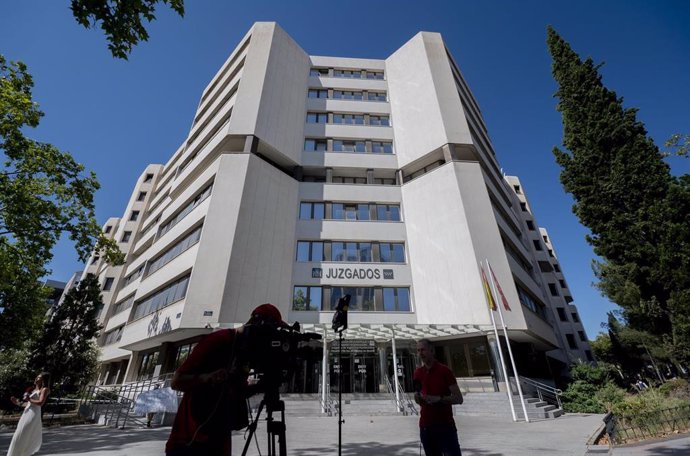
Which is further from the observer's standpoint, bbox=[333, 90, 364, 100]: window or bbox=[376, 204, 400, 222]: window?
bbox=[333, 90, 364, 100]: window

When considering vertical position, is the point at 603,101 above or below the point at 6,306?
above

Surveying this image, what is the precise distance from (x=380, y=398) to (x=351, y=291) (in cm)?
651

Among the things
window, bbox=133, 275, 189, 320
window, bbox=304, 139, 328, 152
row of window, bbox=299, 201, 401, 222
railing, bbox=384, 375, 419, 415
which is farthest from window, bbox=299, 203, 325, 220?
railing, bbox=384, 375, 419, 415

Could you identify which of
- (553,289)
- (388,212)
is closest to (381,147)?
(388,212)

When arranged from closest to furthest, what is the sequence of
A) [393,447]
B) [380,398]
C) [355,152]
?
[393,447], [380,398], [355,152]

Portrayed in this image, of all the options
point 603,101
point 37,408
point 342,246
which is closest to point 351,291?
point 342,246

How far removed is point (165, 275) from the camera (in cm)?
2178

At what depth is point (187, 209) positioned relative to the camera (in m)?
24.3

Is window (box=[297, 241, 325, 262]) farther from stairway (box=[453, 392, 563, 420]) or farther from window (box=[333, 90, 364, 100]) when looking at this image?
window (box=[333, 90, 364, 100])

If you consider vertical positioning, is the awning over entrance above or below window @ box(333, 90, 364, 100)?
below

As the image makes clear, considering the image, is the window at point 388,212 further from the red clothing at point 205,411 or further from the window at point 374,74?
the red clothing at point 205,411

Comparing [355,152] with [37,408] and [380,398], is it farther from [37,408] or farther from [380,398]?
[37,408]

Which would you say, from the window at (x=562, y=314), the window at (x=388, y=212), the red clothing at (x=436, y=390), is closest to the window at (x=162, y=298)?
the window at (x=388, y=212)

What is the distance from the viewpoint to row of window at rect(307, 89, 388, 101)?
3039 centimetres
